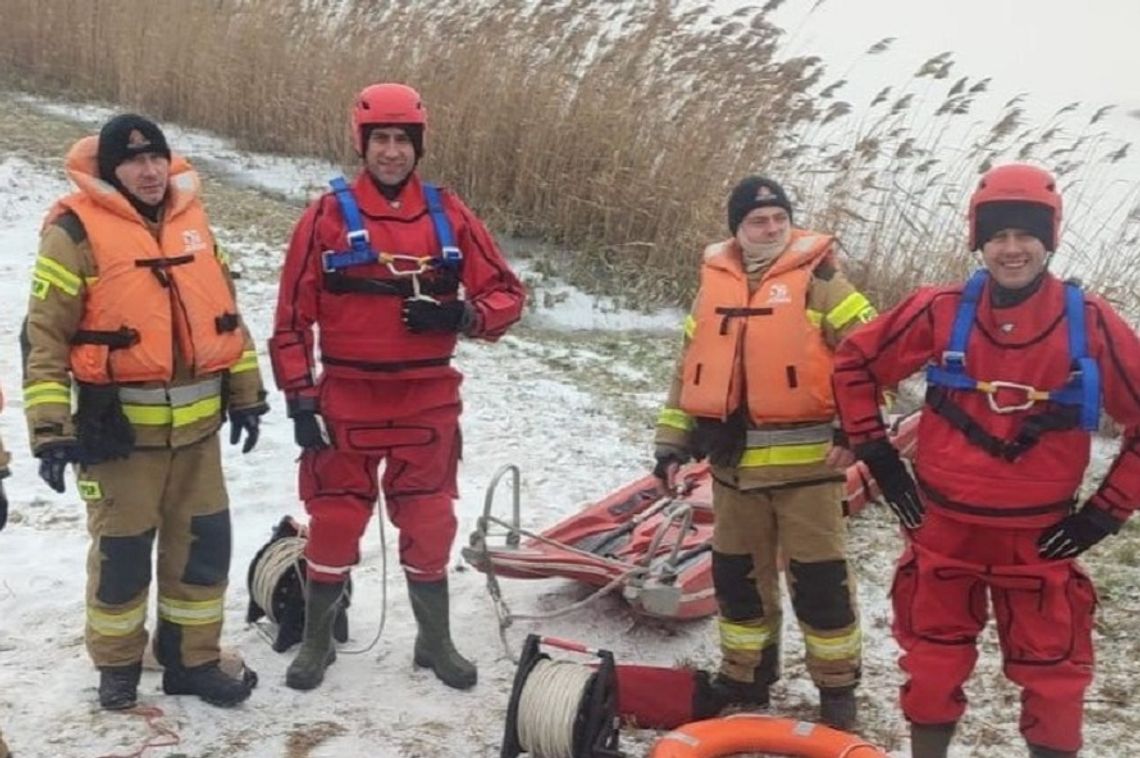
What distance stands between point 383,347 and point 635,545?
58.2 inches

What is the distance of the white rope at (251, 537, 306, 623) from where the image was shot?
490 cm

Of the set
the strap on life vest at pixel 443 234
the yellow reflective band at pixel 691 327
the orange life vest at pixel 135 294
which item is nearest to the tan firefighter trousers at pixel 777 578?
the yellow reflective band at pixel 691 327

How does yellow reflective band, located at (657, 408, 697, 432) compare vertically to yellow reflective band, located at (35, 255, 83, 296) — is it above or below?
below

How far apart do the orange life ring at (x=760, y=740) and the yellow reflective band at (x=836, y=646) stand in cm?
23

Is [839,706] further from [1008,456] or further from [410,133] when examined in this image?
[410,133]

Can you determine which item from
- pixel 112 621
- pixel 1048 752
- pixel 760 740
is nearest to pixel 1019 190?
pixel 1048 752

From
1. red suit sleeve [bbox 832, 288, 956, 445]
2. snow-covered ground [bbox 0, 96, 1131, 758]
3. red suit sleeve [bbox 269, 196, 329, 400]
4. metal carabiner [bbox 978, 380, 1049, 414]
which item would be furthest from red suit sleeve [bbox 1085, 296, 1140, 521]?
red suit sleeve [bbox 269, 196, 329, 400]

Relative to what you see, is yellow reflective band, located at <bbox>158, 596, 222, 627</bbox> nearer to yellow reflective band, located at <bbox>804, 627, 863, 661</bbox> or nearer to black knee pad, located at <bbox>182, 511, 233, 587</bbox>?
black knee pad, located at <bbox>182, 511, 233, 587</bbox>

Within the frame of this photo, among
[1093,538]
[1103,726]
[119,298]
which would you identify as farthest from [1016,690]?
[119,298]

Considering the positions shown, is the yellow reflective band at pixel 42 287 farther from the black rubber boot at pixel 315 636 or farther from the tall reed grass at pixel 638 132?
the tall reed grass at pixel 638 132

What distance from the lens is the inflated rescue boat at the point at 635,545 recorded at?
16.0ft

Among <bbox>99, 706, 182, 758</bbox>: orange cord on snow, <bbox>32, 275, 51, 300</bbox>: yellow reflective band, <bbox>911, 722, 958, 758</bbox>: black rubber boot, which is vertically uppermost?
<bbox>32, 275, 51, 300</bbox>: yellow reflective band

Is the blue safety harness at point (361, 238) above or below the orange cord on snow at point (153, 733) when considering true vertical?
above

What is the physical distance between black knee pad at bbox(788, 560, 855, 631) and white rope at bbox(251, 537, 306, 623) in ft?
5.64
